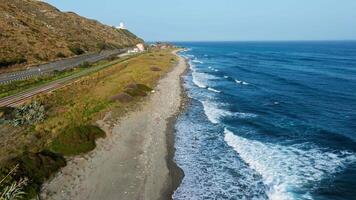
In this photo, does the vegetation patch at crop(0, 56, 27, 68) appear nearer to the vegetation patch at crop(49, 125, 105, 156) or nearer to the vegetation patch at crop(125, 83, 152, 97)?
the vegetation patch at crop(125, 83, 152, 97)

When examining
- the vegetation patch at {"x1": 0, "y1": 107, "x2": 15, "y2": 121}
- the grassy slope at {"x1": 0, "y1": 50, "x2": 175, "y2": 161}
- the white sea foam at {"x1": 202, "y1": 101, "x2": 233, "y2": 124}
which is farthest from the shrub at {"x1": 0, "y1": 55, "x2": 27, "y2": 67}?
the white sea foam at {"x1": 202, "y1": 101, "x2": 233, "y2": 124}

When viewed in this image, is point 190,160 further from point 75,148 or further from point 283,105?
point 283,105

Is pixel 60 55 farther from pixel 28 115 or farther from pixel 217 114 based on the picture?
pixel 28 115

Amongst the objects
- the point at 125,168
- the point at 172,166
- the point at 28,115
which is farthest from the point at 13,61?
the point at 172,166

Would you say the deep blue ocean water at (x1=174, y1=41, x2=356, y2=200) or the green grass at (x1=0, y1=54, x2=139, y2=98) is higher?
the green grass at (x1=0, y1=54, x2=139, y2=98)

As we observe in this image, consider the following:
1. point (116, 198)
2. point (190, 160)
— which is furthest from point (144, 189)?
point (190, 160)
